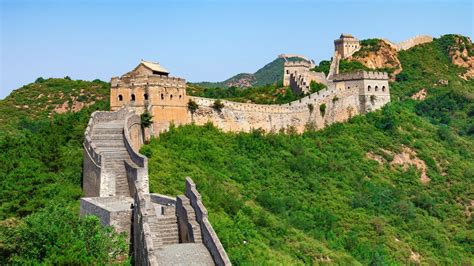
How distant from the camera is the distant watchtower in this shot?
224ft

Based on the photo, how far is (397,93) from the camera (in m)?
74.4

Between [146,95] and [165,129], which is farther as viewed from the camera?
[165,129]

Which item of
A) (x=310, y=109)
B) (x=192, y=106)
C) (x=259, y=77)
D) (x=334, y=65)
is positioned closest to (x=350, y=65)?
(x=334, y=65)

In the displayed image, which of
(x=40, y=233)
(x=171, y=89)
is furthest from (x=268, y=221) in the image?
(x=40, y=233)

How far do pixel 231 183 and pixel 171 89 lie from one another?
16.9 feet

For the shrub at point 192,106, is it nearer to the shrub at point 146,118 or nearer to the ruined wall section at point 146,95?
the ruined wall section at point 146,95

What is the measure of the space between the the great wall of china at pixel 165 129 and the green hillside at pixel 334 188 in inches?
32.9

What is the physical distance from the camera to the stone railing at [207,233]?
17.6 meters

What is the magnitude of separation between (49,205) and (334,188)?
20256 mm

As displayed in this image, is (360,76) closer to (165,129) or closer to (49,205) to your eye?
(165,129)

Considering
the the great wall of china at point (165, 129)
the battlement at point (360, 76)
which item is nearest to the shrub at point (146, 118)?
the the great wall of china at point (165, 129)

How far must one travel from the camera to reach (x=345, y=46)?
2707 inches

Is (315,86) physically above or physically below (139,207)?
above

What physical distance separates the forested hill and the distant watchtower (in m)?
18.1
